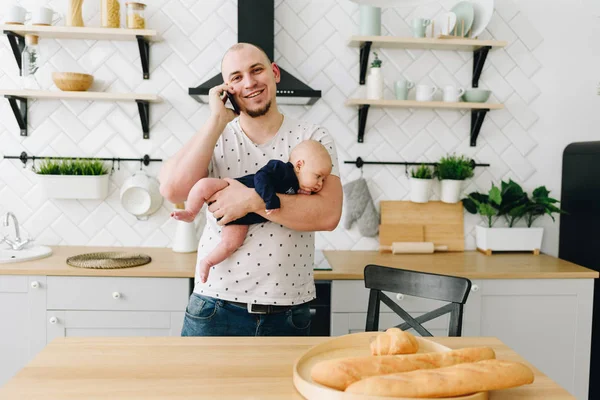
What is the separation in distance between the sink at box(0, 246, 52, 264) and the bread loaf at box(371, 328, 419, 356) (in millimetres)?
2090

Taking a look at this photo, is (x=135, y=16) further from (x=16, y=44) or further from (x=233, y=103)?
(x=233, y=103)

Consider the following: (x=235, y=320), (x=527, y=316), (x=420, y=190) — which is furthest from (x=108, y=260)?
(x=527, y=316)

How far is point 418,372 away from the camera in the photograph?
42.8 inches

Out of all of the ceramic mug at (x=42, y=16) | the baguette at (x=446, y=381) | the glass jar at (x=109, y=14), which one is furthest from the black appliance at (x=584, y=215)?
the ceramic mug at (x=42, y=16)

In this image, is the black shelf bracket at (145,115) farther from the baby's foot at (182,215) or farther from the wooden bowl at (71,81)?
the baby's foot at (182,215)

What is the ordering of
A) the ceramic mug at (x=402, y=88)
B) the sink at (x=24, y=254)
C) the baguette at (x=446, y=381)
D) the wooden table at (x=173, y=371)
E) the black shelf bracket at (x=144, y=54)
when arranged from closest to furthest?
the baguette at (x=446, y=381), the wooden table at (x=173, y=371), the sink at (x=24, y=254), the black shelf bracket at (x=144, y=54), the ceramic mug at (x=402, y=88)

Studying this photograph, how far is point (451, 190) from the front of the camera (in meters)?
3.12

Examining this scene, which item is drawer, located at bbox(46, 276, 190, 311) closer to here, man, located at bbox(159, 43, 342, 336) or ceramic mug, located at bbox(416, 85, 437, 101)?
man, located at bbox(159, 43, 342, 336)

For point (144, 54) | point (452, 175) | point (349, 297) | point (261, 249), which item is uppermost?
point (144, 54)

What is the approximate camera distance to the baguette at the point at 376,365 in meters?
1.10

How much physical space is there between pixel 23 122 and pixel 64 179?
0.43 meters

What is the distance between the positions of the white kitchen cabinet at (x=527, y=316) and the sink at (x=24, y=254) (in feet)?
4.95

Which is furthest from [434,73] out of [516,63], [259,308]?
[259,308]

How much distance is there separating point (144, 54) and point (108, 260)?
1158 millimetres
